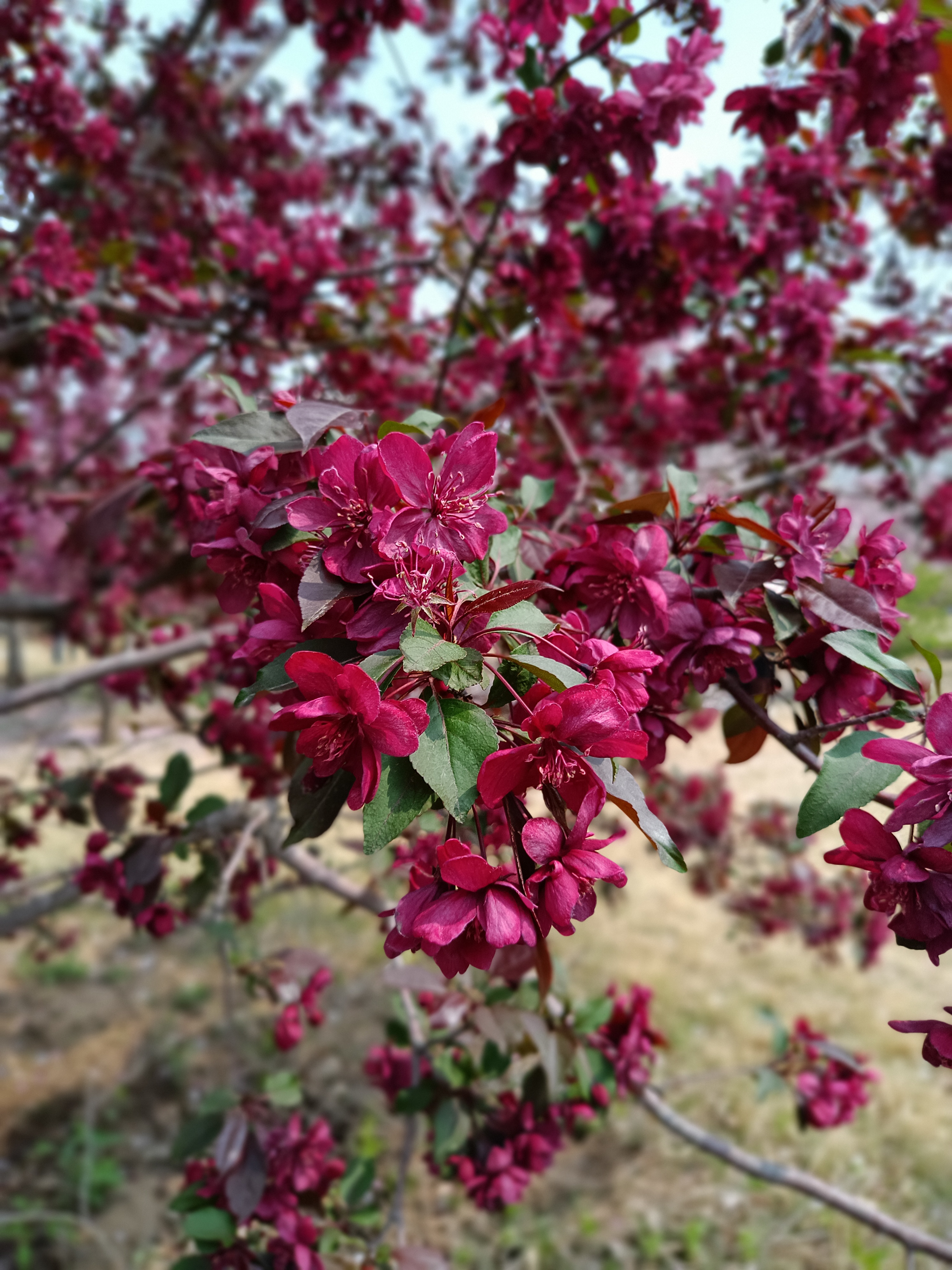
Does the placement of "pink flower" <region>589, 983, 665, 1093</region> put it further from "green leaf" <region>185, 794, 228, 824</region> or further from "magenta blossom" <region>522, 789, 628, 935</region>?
"magenta blossom" <region>522, 789, 628, 935</region>

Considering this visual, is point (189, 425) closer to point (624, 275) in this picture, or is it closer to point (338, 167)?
point (338, 167)

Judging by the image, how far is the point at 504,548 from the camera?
2.34 ft

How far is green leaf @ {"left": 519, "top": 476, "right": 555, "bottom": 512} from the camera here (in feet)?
2.84

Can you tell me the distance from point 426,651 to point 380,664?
43mm

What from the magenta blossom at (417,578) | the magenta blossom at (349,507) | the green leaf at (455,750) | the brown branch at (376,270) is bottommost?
the green leaf at (455,750)

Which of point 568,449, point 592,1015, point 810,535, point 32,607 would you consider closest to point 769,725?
point 810,535

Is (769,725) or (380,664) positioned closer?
(380,664)

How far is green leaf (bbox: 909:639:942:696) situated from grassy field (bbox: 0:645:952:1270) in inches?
49.6

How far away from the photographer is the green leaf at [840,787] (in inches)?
22.4

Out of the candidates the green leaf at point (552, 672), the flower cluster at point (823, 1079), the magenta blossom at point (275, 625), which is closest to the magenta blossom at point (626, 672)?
the green leaf at point (552, 672)

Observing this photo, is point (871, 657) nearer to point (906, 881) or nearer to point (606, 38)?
point (906, 881)

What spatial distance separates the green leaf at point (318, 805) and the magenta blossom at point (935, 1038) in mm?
451

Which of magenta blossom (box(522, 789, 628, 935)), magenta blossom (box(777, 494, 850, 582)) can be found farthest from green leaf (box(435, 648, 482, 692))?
magenta blossom (box(777, 494, 850, 582))

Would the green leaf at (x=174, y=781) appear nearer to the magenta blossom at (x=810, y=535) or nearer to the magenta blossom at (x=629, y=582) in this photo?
the magenta blossom at (x=629, y=582)
